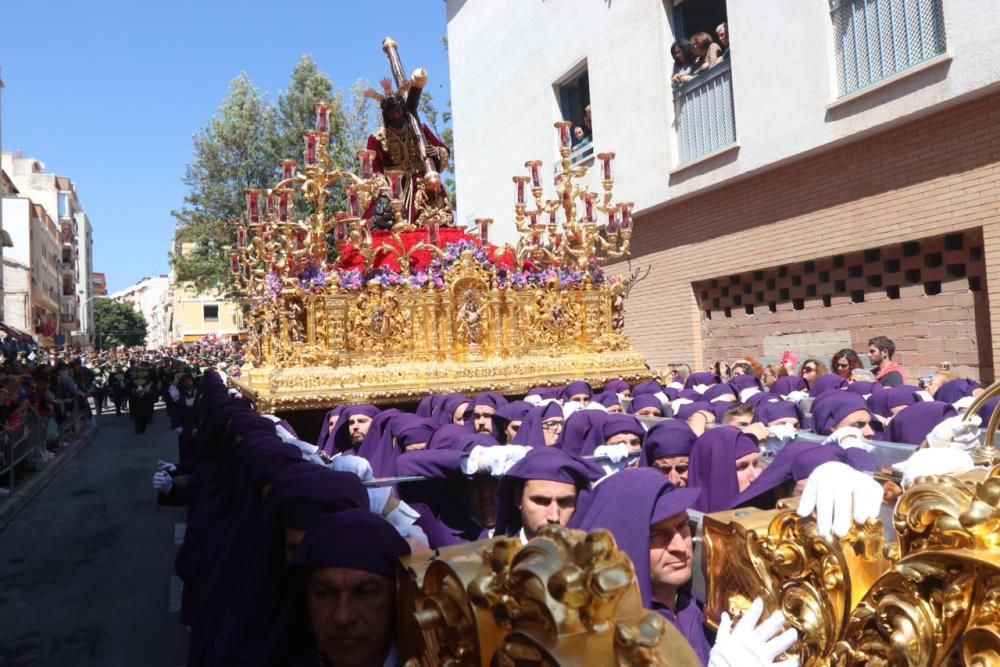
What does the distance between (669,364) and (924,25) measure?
7.05 metres

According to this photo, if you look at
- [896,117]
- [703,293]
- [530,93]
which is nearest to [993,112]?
[896,117]

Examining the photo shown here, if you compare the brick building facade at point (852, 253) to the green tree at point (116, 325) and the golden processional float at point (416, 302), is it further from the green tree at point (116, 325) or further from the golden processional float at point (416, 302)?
the green tree at point (116, 325)

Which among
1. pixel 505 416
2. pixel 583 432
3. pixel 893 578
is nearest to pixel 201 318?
pixel 505 416

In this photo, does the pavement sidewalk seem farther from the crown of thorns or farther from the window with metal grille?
the window with metal grille

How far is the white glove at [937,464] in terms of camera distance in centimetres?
206

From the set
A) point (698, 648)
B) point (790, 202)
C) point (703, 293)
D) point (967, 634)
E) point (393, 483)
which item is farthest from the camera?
point (703, 293)

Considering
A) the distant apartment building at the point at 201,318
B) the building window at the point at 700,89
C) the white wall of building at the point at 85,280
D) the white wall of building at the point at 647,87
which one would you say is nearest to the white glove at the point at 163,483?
the white wall of building at the point at 647,87

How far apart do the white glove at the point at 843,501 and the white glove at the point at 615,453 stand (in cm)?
330

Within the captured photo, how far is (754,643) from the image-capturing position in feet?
5.82

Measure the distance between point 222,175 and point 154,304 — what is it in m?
91.0

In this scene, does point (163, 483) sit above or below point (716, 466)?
below

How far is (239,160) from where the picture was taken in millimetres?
28672

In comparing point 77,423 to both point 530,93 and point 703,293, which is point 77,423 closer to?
point 530,93

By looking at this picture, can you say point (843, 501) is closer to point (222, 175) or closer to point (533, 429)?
point (533, 429)
